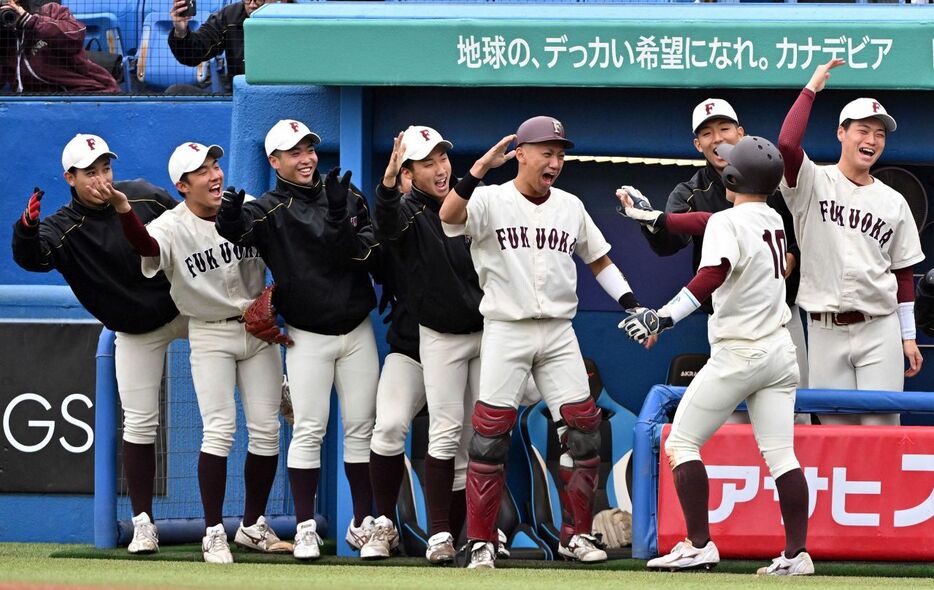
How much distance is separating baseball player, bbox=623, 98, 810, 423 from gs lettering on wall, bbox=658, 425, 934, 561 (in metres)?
0.55

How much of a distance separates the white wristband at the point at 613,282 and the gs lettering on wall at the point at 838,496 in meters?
0.68

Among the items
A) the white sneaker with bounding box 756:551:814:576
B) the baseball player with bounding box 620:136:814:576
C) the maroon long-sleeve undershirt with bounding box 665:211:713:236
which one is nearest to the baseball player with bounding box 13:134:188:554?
the maroon long-sleeve undershirt with bounding box 665:211:713:236

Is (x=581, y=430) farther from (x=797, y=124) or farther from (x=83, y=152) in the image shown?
(x=83, y=152)

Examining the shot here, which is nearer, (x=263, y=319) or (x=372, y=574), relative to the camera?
(x=372, y=574)

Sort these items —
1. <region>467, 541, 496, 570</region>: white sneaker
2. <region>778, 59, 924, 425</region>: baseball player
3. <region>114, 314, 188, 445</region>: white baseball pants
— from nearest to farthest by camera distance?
<region>467, 541, 496, 570</region>: white sneaker < <region>778, 59, 924, 425</region>: baseball player < <region>114, 314, 188, 445</region>: white baseball pants

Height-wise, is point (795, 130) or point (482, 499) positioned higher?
point (795, 130)

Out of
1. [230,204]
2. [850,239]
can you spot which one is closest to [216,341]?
[230,204]

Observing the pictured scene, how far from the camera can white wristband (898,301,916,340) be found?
6.71 meters

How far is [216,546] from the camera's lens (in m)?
6.53

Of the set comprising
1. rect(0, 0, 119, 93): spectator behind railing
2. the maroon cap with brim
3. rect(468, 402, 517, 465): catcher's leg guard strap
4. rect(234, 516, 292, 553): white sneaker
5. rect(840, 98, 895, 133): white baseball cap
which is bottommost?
rect(234, 516, 292, 553): white sneaker

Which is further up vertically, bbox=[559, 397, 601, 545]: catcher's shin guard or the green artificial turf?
bbox=[559, 397, 601, 545]: catcher's shin guard

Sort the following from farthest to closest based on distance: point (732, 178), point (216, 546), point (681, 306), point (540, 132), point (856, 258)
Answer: point (856, 258)
point (216, 546)
point (540, 132)
point (732, 178)
point (681, 306)

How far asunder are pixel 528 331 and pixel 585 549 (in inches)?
37.3

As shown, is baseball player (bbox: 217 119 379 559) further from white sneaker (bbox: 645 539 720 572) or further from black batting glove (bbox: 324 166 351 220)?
white sneaker (bbox: 645 539 720 572)
